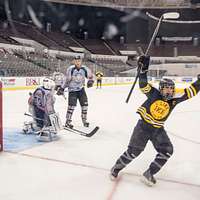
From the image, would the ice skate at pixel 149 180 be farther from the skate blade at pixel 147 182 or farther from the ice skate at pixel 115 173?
the ice skate at pixel 115 173

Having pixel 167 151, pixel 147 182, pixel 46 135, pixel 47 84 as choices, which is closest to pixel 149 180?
pixel 147 182

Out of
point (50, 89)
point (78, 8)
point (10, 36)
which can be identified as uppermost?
point (78, 8)

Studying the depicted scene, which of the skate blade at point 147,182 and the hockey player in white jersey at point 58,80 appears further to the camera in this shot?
the hockey player in white jersey at point 58,80

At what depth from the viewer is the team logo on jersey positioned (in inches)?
102

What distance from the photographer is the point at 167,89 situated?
8.37ft

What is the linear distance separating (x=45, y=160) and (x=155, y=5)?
87.5 ft

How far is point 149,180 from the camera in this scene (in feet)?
8.45

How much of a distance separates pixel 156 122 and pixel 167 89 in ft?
0.89

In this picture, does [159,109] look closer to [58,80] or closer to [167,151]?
[167,151]

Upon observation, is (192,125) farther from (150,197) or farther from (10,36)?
(10,36)

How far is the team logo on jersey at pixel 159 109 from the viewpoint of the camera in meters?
2.59

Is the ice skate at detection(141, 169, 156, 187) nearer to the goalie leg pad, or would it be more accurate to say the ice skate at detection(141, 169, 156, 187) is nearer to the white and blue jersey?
the goalie leg pad

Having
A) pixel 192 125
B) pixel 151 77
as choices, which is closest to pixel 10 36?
pixel 151 77

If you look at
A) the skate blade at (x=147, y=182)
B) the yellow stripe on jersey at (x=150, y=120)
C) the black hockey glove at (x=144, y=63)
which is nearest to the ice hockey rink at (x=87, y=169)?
the skate blade at (x=147, y=182)
